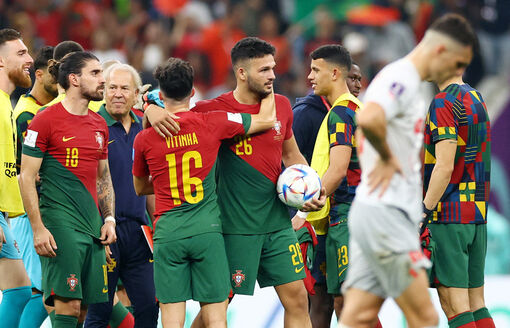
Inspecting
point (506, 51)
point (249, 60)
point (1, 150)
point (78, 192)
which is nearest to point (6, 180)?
point (1, 150)

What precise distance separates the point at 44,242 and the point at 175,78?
1634 mm

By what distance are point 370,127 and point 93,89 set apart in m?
2.88

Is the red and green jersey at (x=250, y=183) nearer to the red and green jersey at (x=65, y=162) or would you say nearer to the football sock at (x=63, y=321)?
the red and green jersey at (x=65, y=162)

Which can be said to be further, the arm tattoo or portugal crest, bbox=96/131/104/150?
the arm tattoo

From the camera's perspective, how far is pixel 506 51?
1443cm

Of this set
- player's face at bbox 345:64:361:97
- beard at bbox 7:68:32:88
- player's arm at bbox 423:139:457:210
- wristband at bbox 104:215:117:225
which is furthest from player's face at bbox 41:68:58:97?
player's arm at bbox 423:139:457:210

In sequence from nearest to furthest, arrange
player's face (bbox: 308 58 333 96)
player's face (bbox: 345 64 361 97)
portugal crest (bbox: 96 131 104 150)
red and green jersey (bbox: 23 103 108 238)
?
red and green jersey (bbox: 23 103 108 238)
portugal crest (bbox: 96 131 104 150)
player's face (bbox: 308 58 333 96)
player's face (bbox: 345 64 361 97)

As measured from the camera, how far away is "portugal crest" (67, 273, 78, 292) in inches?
256

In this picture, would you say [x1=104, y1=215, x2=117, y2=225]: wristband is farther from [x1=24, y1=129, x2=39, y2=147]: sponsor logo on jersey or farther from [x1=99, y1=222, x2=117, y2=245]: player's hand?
[x1=24, y1=129, x2=39, y2=147]: sponsor logo on jersey

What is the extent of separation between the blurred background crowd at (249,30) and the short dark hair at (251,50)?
771 centimetres

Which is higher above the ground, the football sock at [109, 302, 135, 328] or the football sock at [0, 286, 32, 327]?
the football sock at [0, 286, 32, 327]

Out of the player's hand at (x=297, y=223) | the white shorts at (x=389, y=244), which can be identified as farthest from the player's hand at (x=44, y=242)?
the white shorts at (x=389, y=244)

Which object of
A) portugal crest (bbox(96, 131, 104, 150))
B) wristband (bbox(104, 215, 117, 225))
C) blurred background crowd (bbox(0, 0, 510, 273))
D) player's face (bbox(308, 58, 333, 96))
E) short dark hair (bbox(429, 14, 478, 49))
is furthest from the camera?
blurred background crowd (bbox(0, 0, 510, 273))

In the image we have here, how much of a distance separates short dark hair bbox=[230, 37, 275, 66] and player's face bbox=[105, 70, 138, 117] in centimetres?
142
